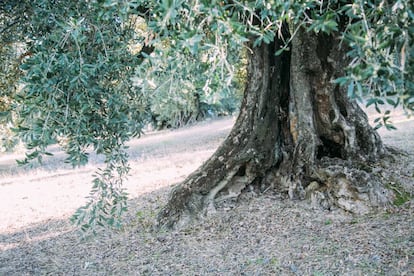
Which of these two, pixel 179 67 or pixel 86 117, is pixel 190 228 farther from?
pixel 179 67

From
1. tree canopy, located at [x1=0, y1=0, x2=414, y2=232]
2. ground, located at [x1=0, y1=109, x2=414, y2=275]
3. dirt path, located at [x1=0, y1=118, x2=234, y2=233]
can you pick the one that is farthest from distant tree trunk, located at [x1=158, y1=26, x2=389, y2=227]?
dirt path, located at [x1=0, y1=118, x2=234, y2=233]

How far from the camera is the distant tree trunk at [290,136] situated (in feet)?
16.6

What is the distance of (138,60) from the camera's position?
338 cm

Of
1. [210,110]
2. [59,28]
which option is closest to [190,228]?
[59,28]

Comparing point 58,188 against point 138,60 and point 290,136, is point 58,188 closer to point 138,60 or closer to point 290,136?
point 290,136

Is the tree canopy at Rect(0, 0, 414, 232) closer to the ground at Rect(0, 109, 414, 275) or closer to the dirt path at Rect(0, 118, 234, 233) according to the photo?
the ground at Rect(0, 109, 414, 275)

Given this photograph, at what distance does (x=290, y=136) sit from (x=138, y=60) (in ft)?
9.15

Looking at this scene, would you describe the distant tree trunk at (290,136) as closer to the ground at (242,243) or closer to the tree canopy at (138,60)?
the ground at (242,243)

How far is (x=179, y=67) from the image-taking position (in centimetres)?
242

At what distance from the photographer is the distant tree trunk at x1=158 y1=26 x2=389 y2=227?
5055 mm

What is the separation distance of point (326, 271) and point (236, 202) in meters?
1.91

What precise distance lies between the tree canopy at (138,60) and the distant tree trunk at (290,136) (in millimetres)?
1668

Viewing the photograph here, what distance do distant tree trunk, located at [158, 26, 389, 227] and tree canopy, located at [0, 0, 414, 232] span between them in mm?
1668

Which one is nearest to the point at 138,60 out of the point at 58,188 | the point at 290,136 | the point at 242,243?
the point at 242,243
